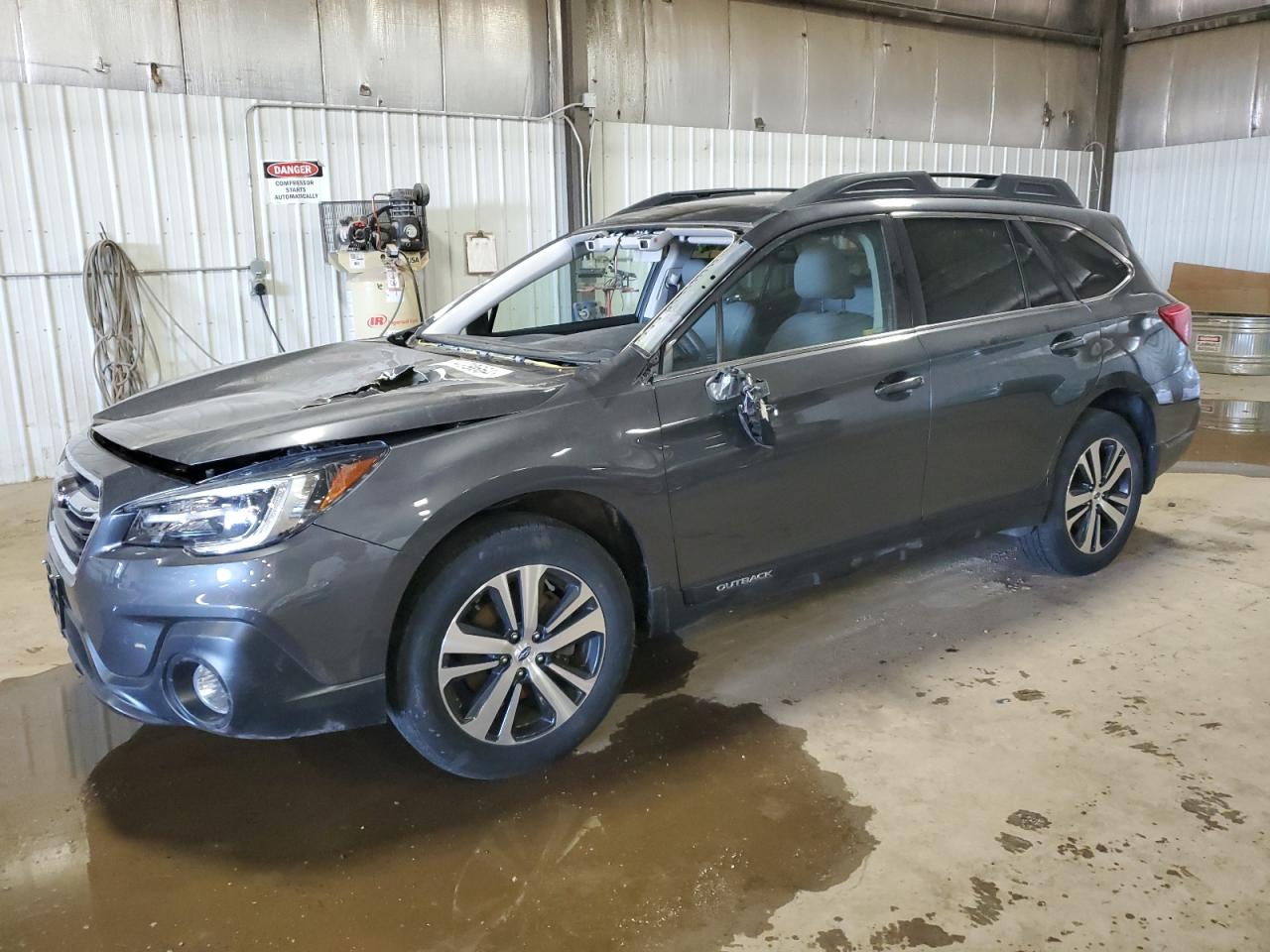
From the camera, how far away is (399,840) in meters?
2.28

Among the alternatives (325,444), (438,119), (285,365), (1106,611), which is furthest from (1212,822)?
(438,119)

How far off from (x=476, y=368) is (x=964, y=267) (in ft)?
5.74

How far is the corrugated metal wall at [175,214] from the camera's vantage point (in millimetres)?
5602

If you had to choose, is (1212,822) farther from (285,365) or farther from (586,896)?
(285,365)

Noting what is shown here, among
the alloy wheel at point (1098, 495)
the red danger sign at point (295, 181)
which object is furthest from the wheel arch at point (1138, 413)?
the red danger sign at point (295, 181)

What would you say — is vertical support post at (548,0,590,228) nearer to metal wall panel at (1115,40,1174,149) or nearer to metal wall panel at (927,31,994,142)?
metal wall panel at (927,31,994,142)

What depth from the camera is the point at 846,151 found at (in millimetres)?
8977

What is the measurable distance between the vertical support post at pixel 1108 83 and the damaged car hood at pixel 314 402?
10424 mm

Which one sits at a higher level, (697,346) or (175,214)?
(175,214)

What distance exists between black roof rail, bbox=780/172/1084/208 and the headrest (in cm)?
17

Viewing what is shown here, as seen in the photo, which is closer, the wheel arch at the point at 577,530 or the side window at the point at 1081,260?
the wheel arch at the point at 577,530

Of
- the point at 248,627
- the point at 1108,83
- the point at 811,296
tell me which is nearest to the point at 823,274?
the point at 811,296

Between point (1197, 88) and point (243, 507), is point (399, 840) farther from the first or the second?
point (1197, 88)

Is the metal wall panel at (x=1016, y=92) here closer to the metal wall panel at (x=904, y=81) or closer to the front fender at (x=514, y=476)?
the metal wall panel at (x=904, y=81)
